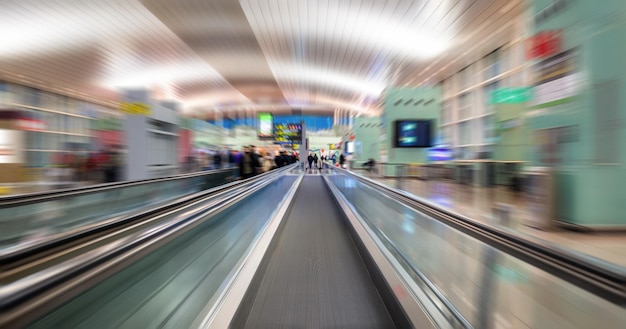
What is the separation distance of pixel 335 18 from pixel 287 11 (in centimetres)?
181

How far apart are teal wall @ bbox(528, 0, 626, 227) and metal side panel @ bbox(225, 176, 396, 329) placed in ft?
11.3

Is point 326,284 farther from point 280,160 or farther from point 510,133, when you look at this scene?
point 280,160

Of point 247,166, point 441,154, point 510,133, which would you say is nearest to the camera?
point 510,133

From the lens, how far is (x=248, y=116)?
1515 inches

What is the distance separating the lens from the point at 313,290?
2.88 m

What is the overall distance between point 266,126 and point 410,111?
12.7 metres

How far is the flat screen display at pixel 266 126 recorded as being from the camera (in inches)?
973

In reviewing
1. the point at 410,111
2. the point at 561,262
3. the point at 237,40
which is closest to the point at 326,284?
the point at 561,262

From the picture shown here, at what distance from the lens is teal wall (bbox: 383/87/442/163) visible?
15.9 metres

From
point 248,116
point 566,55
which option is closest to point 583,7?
point 566,55

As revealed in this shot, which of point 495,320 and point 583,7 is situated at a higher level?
point 583,7

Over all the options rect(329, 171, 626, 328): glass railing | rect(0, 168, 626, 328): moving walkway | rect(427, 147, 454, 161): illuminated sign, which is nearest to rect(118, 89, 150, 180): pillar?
rect(0, 168, 626, 328): moving walkway

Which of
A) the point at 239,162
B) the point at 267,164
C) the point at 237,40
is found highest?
the point at 237,40

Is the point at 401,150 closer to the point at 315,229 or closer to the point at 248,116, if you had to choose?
the point at 315,229
